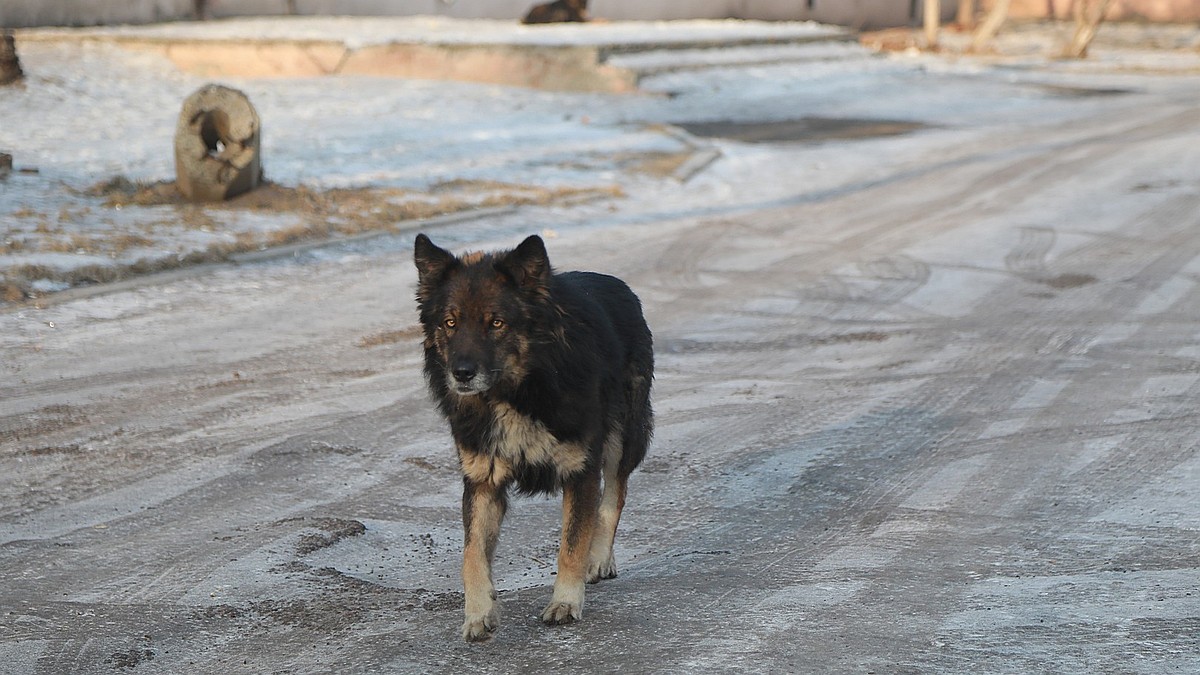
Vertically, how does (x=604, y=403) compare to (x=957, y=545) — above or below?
above

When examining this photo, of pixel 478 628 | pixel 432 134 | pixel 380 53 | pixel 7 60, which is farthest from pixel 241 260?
pixel 380 53

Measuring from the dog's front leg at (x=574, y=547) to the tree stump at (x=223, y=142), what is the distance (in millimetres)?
9921

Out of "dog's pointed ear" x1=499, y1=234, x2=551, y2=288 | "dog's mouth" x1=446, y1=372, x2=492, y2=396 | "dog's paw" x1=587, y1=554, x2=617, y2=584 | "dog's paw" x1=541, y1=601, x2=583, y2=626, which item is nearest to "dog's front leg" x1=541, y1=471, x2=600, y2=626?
"dog's paw" x1=541, y1=601, x2=583, y2=626

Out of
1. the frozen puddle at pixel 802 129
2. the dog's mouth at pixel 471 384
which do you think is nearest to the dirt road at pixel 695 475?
the dog's mouth at pixel 471 384

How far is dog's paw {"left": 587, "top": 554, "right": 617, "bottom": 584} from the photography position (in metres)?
5.52

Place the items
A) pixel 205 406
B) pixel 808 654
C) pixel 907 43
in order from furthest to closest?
pixel 907 43, pixel 205 406, pixel 808 654

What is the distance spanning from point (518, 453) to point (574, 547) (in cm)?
43

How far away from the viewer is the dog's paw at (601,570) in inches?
217

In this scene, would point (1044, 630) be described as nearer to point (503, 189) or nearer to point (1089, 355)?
point (1089, 355)

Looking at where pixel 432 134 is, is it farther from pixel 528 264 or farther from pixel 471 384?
pixel 471 384

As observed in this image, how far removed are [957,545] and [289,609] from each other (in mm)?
2943

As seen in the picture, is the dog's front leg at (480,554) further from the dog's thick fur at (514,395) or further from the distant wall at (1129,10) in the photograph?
the distant wall at (1129,10)

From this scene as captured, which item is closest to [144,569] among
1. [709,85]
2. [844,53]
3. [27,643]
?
[27,643]

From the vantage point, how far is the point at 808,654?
4773 mm
